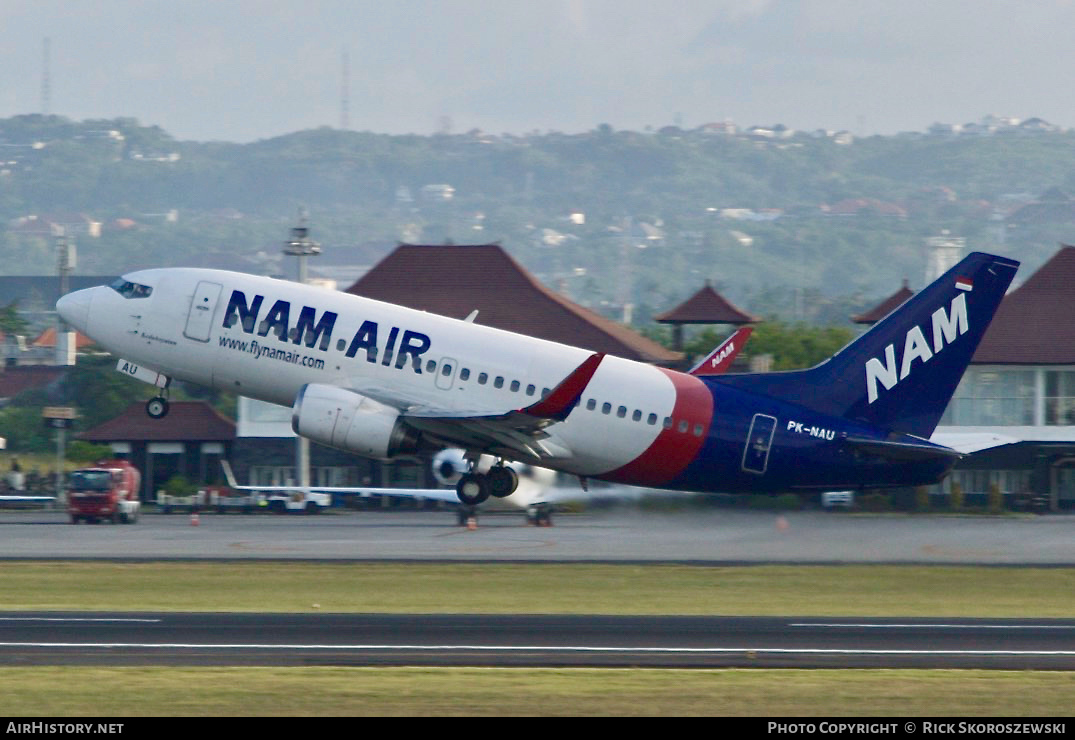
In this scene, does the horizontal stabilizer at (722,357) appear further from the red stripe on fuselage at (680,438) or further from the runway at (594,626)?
the runway at (594,626)

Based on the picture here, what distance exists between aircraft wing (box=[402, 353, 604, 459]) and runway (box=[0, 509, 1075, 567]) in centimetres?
365

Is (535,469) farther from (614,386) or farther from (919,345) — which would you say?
(919,345)

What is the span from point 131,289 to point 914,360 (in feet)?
72.5

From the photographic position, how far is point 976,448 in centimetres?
4156

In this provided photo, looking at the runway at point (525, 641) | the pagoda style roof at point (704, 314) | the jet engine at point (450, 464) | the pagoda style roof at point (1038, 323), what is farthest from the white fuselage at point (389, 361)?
the pagoda style roof at point (704, 314)

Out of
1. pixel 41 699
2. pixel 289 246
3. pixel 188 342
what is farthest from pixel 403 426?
pixel 289 246

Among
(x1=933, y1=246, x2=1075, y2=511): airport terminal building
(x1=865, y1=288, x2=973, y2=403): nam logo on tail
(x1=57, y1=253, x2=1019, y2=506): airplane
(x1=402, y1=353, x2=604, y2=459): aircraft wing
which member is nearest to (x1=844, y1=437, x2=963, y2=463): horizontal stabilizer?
(x1=57, y1=253, x2=1019, y2=506): airplane

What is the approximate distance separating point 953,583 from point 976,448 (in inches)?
150

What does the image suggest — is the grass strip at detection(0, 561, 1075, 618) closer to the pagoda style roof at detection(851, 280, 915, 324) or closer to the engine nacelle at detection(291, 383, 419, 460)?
the engine nacelle at detection(291, 383, 419, 460)

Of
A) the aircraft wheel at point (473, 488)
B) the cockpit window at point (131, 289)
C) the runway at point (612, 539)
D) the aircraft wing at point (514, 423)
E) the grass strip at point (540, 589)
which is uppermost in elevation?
the cockpit window at point (131, 289)

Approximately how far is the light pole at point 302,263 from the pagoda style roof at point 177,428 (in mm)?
6717

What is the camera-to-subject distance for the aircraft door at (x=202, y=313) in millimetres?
41750

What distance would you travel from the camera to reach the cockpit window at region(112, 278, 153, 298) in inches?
1684

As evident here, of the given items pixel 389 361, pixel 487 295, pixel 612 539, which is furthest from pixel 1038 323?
pixel 389 361
